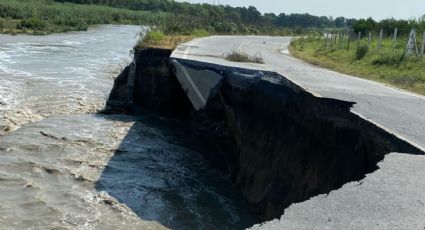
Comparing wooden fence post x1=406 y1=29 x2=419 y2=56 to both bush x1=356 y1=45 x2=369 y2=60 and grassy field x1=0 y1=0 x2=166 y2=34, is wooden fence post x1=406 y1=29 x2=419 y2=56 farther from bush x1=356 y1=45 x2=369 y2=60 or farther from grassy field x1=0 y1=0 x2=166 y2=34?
grassy field x1=0 y1=0 x2=166 y2=34

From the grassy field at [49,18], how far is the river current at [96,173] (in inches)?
978

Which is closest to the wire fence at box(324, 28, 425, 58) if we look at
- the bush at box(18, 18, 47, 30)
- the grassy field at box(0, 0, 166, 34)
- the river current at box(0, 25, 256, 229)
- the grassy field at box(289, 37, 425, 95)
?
the grassy field at box(289, 37, 425, 95)

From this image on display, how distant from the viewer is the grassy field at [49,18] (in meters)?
51.4

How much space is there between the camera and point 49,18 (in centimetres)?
6259

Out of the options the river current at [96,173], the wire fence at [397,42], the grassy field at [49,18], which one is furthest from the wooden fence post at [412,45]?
the grassy field at [49,18]

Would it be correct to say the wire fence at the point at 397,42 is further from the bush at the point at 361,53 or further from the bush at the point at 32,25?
the bush at the point at 32,25

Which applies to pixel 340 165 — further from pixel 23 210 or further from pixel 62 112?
pixel 62 112

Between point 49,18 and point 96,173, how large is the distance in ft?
186

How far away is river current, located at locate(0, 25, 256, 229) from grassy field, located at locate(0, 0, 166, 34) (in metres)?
24.8

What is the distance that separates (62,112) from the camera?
15609 mm

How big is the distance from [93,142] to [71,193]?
11.0 ft

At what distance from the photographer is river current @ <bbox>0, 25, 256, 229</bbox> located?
8.25m

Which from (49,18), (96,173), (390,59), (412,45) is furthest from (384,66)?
(49,18)

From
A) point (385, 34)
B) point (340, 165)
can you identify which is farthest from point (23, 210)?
point (385, 34)
